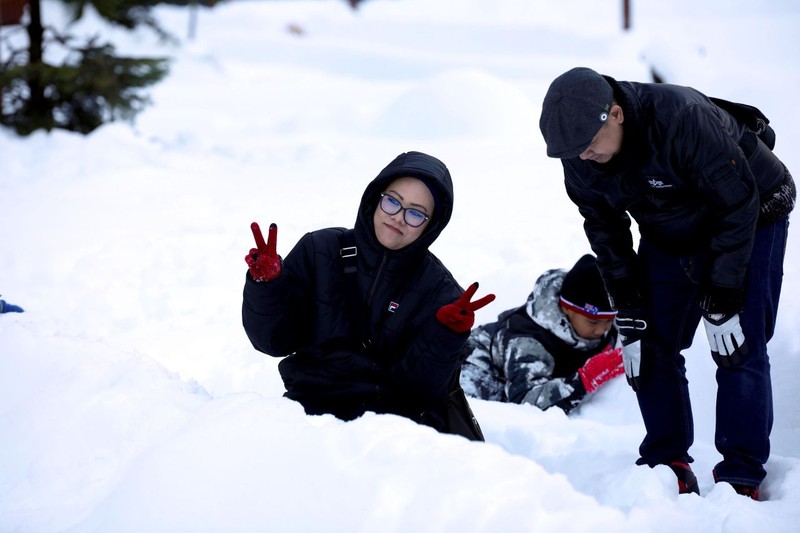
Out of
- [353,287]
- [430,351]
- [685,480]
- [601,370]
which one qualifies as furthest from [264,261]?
[601,370]

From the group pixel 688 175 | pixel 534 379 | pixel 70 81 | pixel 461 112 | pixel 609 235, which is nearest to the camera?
pixel 688 175

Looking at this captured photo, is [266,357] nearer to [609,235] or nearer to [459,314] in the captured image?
[459,314]

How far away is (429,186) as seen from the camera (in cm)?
269

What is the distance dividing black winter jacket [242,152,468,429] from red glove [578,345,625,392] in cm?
110

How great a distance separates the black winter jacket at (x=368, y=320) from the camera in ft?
8.82

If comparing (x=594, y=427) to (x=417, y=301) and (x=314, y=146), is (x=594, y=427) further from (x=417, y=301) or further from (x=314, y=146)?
(x=314, y=146)

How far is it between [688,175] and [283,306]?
1291 mm

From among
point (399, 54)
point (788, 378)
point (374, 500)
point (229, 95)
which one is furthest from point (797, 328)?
point (399, 54)

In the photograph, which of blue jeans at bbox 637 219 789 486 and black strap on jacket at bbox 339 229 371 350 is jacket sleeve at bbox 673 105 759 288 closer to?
blue jeans at bbox 637 219 789 486

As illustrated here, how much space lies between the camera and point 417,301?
8.99 feet

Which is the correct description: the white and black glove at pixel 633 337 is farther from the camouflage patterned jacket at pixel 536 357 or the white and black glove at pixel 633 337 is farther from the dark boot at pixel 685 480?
the camouflage patterned jacket at pixel 536 357

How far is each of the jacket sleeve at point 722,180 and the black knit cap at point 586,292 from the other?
1.24m

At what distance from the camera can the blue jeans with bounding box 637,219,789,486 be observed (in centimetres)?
251

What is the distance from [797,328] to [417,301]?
190 centimetres
